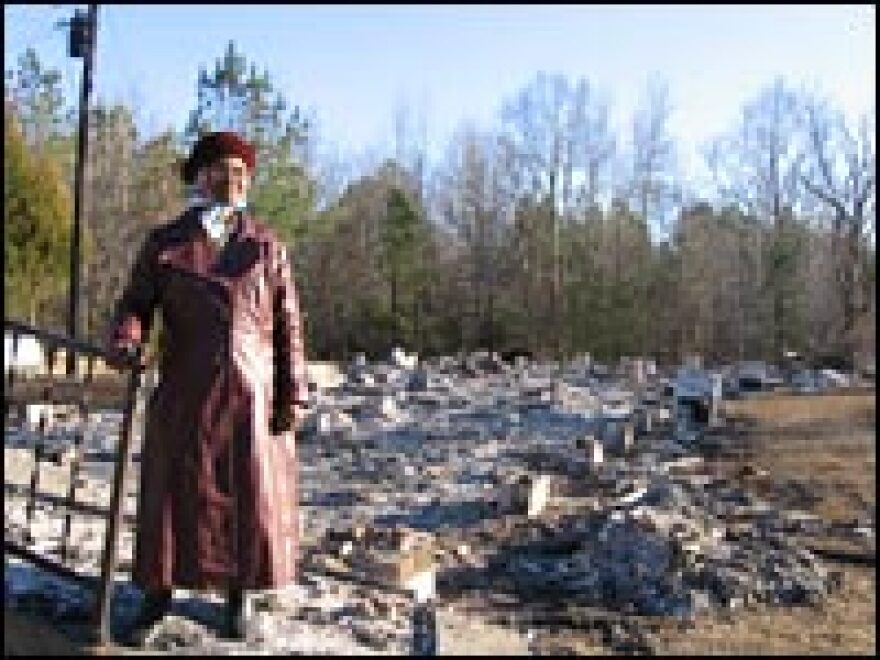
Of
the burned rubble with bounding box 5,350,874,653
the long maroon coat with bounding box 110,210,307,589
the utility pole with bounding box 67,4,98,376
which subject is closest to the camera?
the long maroon coat with bounding box 110,210,307,589

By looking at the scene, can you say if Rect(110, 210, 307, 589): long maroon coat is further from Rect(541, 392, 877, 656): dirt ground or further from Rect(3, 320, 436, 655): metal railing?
Rect(541, 392, 877, 656): dirt ground

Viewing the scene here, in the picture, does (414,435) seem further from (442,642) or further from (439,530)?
(442,642)

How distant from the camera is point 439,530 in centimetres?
1110

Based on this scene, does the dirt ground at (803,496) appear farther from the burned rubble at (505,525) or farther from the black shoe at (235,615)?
the black shoe at (235,615)

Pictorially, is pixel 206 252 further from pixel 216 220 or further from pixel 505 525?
pixel 505 525

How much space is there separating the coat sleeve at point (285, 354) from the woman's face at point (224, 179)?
0.80 ft

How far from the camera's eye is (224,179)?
18.7ft

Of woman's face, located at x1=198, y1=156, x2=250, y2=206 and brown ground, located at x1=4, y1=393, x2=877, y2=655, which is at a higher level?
woman's face, located at x1=198, y1=156, x2=250, y2=206

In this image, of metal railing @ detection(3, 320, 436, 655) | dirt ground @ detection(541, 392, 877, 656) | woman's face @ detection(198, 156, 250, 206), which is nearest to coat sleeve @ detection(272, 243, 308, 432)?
woman's face @ detection(198, 156, 250, 206)

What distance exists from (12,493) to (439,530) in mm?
3773

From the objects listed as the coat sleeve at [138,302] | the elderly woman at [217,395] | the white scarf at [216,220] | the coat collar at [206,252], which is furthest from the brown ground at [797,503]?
the white scarf at [216,220]

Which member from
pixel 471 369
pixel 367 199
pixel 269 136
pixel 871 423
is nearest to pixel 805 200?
pixel 367 199

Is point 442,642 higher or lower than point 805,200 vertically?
lower

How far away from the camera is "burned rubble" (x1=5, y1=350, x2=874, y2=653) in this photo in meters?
6.63
